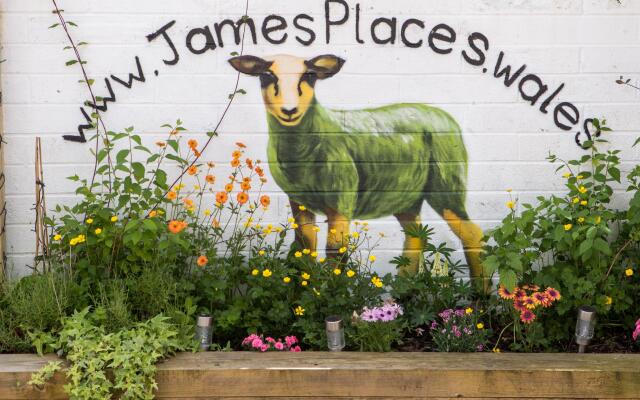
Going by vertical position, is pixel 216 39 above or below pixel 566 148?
above

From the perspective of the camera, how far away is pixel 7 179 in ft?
14.2

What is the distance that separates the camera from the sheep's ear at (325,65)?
432cm

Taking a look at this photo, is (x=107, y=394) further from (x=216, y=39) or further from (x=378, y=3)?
(x=378, y=3)

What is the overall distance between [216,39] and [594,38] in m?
2.04

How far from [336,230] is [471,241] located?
0.76 m

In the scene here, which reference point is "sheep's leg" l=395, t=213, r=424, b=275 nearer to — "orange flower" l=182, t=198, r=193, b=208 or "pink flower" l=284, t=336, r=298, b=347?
"pink flower" l=284, t=336, r=298, b=347

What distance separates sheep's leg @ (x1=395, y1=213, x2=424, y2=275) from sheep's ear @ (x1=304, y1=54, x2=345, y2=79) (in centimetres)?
87

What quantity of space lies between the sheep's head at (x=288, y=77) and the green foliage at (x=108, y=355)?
1.33 m

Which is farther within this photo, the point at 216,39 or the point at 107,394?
the point at 216,39

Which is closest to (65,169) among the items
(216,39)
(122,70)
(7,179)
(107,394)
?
(7,179)

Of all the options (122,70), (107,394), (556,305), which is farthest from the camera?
(122,70)

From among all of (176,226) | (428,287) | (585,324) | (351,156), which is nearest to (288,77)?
(351,156)

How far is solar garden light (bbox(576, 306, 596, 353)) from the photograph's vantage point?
383cm

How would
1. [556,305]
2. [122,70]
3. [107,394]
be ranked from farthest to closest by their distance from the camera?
[122,70], [556,305], [107,394]
